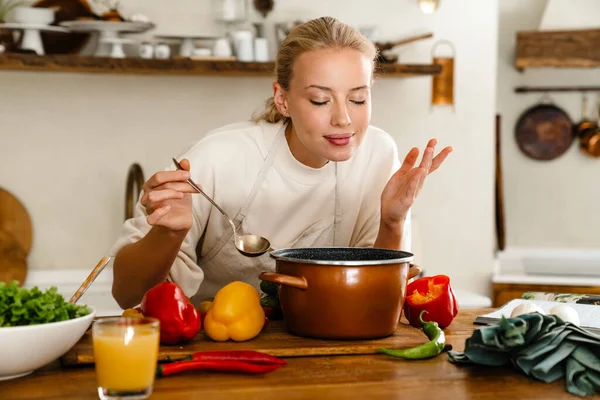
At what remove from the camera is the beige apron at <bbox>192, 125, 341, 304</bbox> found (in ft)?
7.10

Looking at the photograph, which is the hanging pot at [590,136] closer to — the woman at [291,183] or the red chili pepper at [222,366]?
the woman at [291,183]

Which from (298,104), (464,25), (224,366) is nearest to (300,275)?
(224,366)

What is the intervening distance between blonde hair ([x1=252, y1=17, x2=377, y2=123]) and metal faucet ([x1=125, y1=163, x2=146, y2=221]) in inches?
62.0

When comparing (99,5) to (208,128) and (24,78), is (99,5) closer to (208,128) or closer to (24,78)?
(24,78)

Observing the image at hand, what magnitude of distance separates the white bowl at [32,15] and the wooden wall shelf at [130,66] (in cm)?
20

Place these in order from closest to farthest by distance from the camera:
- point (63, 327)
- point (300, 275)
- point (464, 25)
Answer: point (63, 327)
point (300, 275)
point (464, 25)

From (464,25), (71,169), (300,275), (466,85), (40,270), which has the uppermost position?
(464,25)

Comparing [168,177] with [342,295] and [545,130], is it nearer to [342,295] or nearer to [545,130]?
[342,295]

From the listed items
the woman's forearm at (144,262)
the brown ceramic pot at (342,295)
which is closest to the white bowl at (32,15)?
the woman's forearm at (144,262)

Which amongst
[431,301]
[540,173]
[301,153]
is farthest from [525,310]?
[540,173]

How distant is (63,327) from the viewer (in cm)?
123

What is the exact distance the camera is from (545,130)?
4535 millimetres

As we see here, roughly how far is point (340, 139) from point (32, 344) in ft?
3.15

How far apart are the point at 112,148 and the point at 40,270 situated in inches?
26.7
